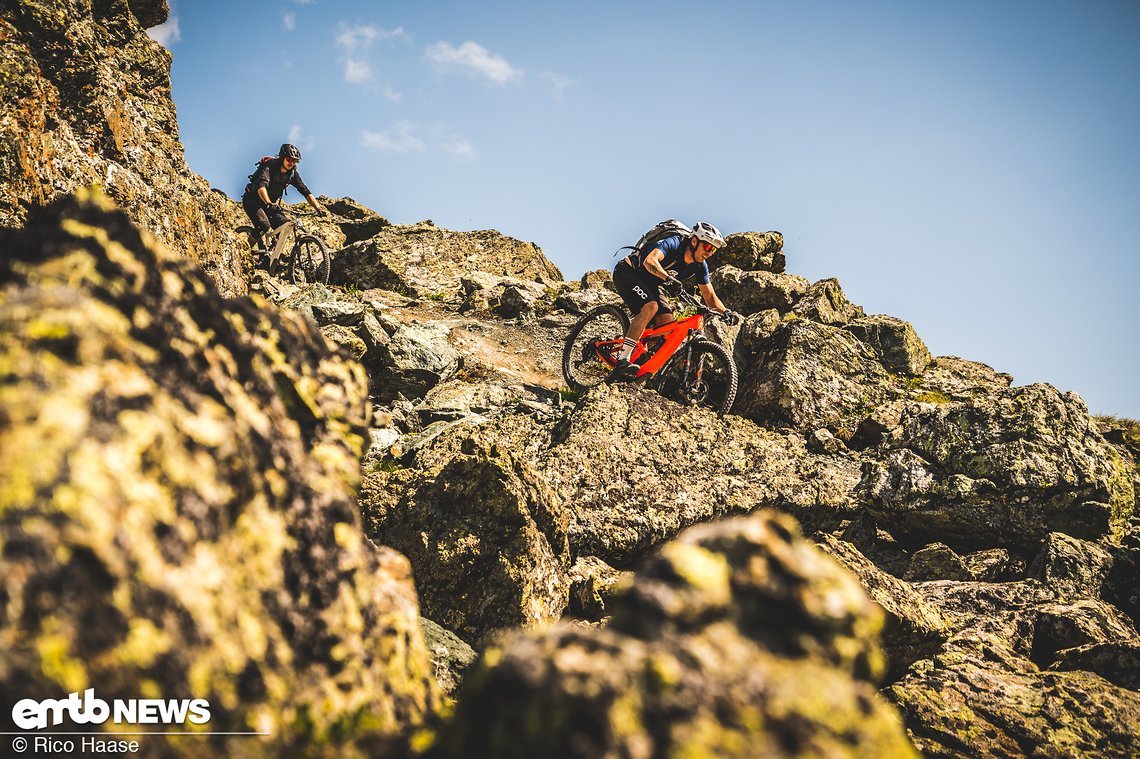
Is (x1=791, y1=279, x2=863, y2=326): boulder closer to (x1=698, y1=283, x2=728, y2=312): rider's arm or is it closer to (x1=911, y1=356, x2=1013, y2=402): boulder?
(x1=911, y1=356, x2=1013, y2=402): boulder

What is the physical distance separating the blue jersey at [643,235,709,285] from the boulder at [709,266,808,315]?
875 centimetres

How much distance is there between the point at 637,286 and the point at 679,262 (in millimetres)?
1375

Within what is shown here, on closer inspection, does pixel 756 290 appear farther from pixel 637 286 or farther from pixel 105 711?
pixel 105 711

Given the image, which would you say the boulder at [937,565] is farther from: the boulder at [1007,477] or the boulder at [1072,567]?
the boulder at [1072,567]

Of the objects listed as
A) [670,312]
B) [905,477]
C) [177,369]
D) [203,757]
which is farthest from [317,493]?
[670,312]

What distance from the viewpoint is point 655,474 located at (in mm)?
11812

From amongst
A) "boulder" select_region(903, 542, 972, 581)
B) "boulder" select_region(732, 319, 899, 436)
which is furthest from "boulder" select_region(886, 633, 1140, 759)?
"boulder" select_region(732, 319, 899, 436)

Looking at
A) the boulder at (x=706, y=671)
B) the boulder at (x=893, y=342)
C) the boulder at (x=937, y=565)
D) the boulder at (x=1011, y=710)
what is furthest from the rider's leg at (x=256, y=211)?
the boulder at (x=706, y=671)

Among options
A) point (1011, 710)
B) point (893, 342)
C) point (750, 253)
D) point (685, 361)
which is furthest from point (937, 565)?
point (750, 253)

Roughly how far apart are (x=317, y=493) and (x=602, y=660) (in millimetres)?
1892

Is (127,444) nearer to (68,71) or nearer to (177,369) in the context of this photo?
(177,369)

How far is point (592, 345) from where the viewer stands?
58.2 ft

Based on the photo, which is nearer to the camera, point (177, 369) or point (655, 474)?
point (177, 369)

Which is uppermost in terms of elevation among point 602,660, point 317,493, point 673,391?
point 673,391
